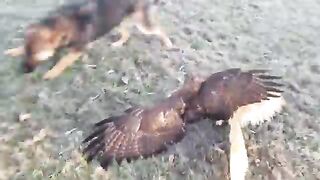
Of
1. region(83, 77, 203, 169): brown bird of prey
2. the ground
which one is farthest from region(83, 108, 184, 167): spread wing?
the ground

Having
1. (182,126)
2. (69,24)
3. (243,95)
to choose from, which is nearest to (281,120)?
(243,95)

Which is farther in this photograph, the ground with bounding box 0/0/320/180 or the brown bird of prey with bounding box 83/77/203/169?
the ground with bounding box 0/0/320/180

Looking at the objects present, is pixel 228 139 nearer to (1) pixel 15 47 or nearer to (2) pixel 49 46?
(2) pixel 49 46

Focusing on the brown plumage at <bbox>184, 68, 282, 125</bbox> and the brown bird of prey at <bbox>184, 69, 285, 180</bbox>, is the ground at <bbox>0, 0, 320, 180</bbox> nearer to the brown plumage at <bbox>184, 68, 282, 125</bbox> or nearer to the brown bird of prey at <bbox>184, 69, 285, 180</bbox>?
the brown bird of prey at <bbox>184, 69, 285, 180</bbox>

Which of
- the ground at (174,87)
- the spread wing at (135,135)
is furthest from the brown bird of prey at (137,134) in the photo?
the ground at (174,87)

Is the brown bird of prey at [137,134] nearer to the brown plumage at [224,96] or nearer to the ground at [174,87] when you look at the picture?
the brown plumage at [224,96]

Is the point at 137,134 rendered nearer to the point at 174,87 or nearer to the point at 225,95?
the point at 225,95

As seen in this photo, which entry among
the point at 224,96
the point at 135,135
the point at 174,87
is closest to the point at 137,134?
the point at 135,135

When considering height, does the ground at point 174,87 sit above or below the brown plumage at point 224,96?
below
